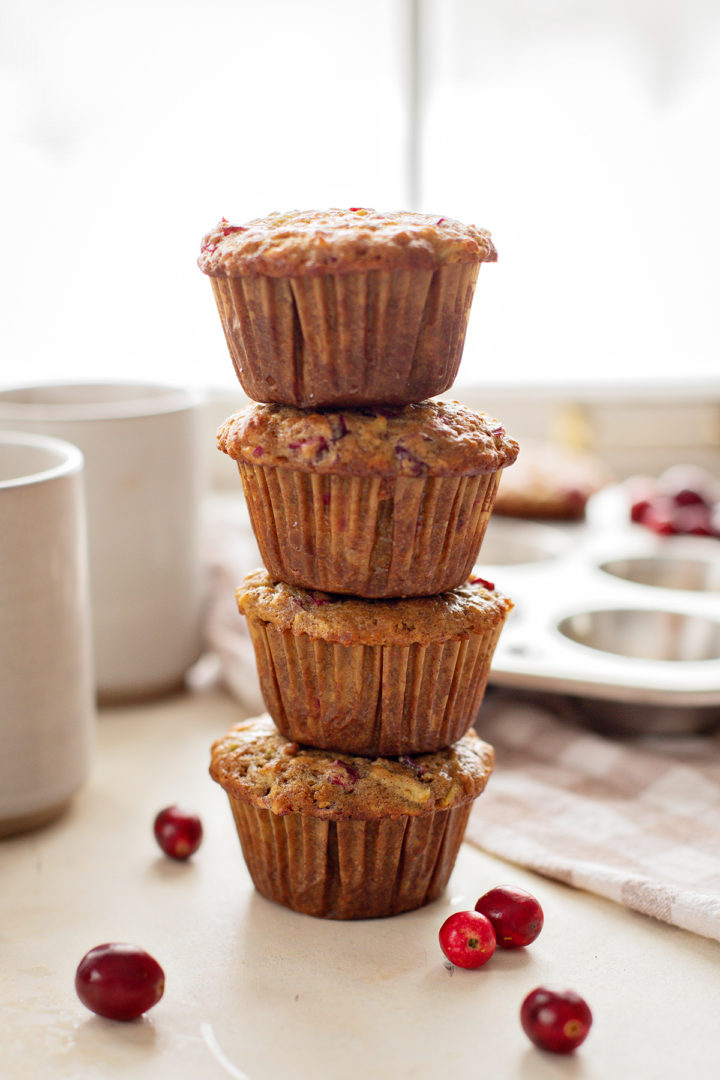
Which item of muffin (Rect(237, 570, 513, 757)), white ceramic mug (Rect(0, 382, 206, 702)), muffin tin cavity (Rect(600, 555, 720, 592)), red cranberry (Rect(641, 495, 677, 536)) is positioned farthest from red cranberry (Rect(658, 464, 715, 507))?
muffin (Rect(237, 570, 513, 757))

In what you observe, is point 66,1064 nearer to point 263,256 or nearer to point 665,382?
point 263,256

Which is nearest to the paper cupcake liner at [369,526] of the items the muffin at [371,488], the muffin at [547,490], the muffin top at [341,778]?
the muffin at [371,488]

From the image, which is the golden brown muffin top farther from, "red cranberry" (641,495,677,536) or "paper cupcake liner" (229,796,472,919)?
"red cranberry" (641,495,677,536)

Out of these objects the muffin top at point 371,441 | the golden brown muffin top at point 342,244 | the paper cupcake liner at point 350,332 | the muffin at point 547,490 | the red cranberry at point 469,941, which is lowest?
the red cranberry at point 469,941

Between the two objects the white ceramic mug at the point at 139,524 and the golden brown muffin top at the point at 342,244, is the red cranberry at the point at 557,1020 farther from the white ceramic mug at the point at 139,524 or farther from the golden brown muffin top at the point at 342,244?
the white ceramic mug at the point at 139,524

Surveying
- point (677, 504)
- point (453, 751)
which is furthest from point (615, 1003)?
point (677, 504)

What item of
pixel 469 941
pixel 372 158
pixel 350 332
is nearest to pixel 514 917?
pixel 469 941

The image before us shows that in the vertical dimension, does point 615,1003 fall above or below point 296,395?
below
